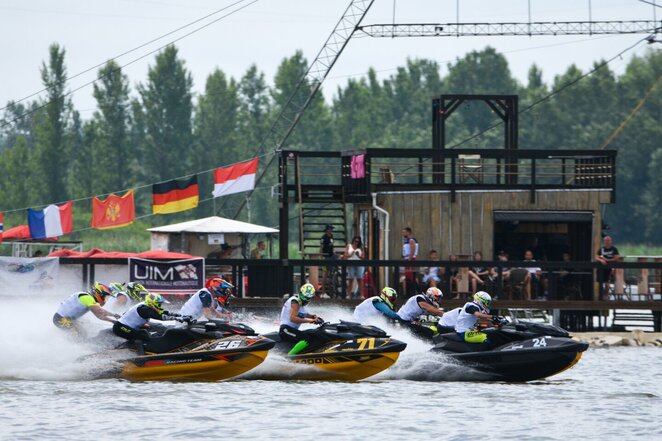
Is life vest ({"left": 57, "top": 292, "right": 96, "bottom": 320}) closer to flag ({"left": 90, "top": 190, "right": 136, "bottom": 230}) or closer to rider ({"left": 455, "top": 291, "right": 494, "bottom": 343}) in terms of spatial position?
rider ({"left": 455, "top": 291, "right": 494, "bottom": 343})

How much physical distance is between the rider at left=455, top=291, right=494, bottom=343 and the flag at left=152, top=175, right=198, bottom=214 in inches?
833

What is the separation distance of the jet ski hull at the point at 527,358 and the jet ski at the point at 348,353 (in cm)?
146

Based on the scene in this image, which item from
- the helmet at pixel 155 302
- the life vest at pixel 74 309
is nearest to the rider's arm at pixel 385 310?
the helmet at pixel 155 302

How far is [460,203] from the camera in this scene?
134 feet

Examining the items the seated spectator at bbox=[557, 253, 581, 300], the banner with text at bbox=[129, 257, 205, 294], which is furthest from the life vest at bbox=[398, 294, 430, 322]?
the seated spectator at bbox=[557, 253, 581, 300]

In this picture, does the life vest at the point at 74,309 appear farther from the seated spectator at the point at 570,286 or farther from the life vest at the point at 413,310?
the seated spectator at the point at 570,286

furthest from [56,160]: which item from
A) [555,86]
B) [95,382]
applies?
[95,382]

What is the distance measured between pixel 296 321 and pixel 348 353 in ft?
3.91

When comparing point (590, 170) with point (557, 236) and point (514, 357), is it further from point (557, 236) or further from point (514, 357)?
point (514, 357)

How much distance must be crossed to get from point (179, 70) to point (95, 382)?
100139 mm

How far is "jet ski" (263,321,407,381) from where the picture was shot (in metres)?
27.6

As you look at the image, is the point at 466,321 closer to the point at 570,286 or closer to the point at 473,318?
the point at 473,318

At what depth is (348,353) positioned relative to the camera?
1087 inches

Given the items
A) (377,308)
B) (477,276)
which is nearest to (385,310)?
(377,308)
